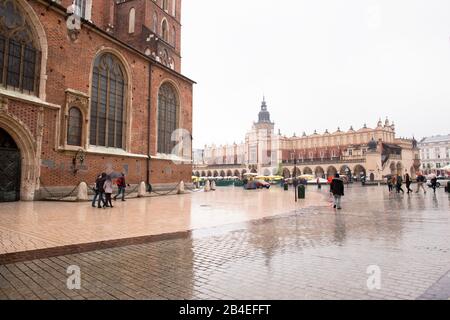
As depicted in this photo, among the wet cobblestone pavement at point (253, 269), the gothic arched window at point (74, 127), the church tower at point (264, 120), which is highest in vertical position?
the church tower at point (264, 120)

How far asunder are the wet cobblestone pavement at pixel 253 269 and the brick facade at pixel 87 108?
13109 mm

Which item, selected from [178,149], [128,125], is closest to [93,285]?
[128,125]

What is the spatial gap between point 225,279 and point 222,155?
93.0 metres

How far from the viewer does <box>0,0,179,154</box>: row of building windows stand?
15.6 metres

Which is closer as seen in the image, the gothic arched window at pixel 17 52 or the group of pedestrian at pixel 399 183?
the gothic arched window at pixel 17 52

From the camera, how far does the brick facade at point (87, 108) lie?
1642 centimetres

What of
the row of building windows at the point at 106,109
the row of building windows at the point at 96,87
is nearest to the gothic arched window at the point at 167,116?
the row of building windows at the point at 96,87

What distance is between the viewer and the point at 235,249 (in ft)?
19.6

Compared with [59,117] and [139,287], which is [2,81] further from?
[139,287]

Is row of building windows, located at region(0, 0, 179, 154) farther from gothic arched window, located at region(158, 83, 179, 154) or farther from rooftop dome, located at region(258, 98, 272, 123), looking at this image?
rooftop dome, located at region(258, 98, 272, 123)

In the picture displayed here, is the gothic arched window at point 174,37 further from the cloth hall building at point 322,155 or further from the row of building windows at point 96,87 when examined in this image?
the cloth hall building at point 322,155

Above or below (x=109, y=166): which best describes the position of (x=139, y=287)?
below

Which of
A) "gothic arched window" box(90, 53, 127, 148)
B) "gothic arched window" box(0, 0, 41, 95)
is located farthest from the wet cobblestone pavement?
"gothic arched window" box(90, 53, 127, 148)

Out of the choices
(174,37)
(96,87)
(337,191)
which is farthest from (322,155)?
(337,191)
